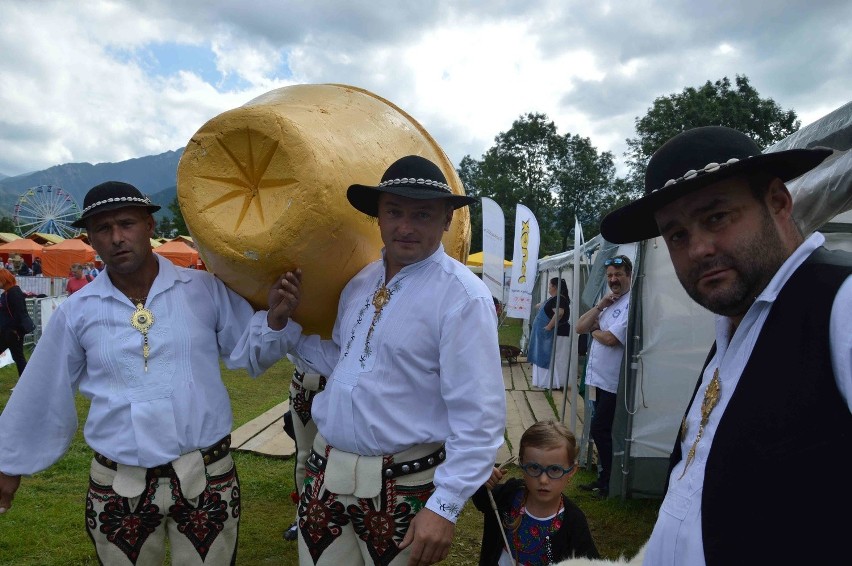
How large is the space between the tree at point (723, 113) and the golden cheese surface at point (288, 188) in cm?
3128

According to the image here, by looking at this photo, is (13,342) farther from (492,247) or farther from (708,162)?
(708,162)

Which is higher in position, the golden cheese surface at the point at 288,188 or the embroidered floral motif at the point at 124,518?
the golden cheese surface at the point at 288,188

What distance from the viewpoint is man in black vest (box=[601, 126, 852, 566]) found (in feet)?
3.19

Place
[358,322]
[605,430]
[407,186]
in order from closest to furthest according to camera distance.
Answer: [407,186] < [358,322] < [605,430]

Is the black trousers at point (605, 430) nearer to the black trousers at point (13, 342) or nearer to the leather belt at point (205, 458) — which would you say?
the leather belt at point (205, 458)

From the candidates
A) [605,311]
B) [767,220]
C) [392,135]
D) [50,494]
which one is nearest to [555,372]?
[605,311]

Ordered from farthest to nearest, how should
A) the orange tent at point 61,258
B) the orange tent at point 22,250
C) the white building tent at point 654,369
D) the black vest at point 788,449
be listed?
the orange tent at point 22,250 → the orange tent at point 61,258 → the white building tent at point 654,369 → the black vest at point 788,449

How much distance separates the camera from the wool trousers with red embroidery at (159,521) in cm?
222

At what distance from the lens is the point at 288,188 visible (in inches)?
78.3

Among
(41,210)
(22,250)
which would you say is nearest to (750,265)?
(22,250)

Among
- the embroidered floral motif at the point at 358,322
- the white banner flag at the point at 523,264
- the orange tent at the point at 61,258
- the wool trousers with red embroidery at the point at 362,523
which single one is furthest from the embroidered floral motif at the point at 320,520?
the orange tent at the point at 61,258

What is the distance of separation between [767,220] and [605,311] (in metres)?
4.27

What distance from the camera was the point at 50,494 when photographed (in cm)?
477

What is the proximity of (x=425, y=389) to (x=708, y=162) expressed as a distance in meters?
1.17
